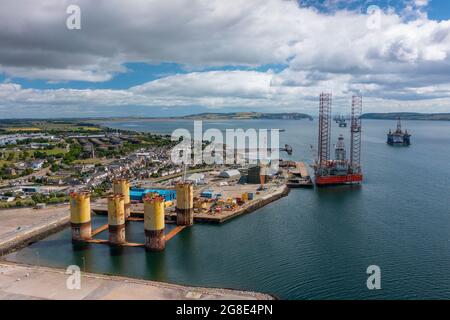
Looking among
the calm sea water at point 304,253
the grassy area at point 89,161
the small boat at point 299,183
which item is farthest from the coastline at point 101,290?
the grassy area at point 89,161

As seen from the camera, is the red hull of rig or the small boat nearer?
the small boat

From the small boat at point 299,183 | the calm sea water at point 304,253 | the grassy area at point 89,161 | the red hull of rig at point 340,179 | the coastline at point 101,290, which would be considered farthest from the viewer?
the grassy area at point 89,161

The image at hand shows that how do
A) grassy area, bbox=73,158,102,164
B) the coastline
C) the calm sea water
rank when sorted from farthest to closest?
grassy area, bbox=73,158,102,164 < the calm sea water < the coastline

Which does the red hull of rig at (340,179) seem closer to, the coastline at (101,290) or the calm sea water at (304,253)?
the calm sea water at (304,253)

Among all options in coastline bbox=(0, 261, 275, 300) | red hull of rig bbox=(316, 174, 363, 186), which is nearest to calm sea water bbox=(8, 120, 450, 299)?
coastline bbox=(0, 261, 275, 300)

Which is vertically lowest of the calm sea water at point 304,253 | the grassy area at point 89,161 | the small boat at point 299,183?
the calm sea water at point 304,253

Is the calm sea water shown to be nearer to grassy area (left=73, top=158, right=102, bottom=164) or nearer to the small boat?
the small boat

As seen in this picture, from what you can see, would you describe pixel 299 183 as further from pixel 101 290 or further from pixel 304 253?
pixel 101 290

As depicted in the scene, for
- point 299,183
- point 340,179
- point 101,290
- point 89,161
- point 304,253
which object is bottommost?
point 304,253

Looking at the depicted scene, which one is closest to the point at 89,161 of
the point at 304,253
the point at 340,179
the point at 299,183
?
the point at 299,183
